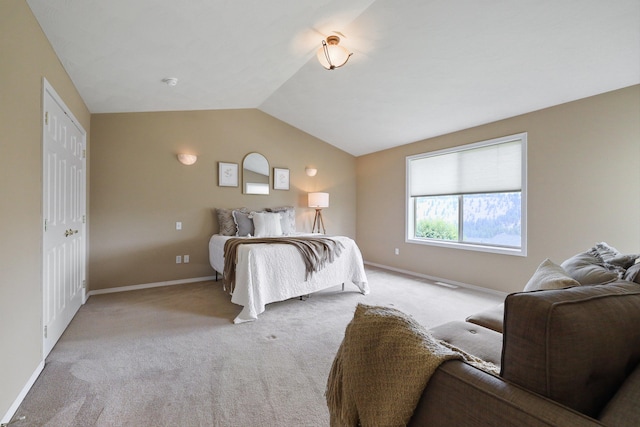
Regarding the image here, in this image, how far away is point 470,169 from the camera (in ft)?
13.6

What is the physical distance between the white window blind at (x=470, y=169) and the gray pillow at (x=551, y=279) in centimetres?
242

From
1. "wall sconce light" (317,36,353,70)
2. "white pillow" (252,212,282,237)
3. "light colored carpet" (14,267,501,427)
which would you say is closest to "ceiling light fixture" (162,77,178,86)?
"wall sconce light" (317,36,353,70)

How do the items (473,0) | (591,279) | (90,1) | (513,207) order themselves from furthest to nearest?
(513,207), (473,0), (90,1), (591,279)

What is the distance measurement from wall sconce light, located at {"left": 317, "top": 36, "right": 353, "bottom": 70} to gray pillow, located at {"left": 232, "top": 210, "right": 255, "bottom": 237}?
99.2 inches

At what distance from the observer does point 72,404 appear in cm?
163

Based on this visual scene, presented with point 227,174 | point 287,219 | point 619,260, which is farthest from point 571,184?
point 227,174

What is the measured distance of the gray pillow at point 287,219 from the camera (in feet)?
15.5

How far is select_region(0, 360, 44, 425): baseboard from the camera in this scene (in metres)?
1.47

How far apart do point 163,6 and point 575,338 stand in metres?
2.74

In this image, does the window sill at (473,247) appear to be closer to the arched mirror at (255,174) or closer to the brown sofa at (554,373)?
the arched mirror at (255,174)

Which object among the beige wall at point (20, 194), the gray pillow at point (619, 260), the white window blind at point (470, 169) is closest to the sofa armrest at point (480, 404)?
the gray pillow at point (619, 260)

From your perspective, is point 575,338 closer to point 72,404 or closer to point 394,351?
point 394,351

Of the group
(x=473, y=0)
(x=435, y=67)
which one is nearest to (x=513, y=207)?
(x=435, y=67)

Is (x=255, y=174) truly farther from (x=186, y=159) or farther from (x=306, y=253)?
(x=306, y=253)
